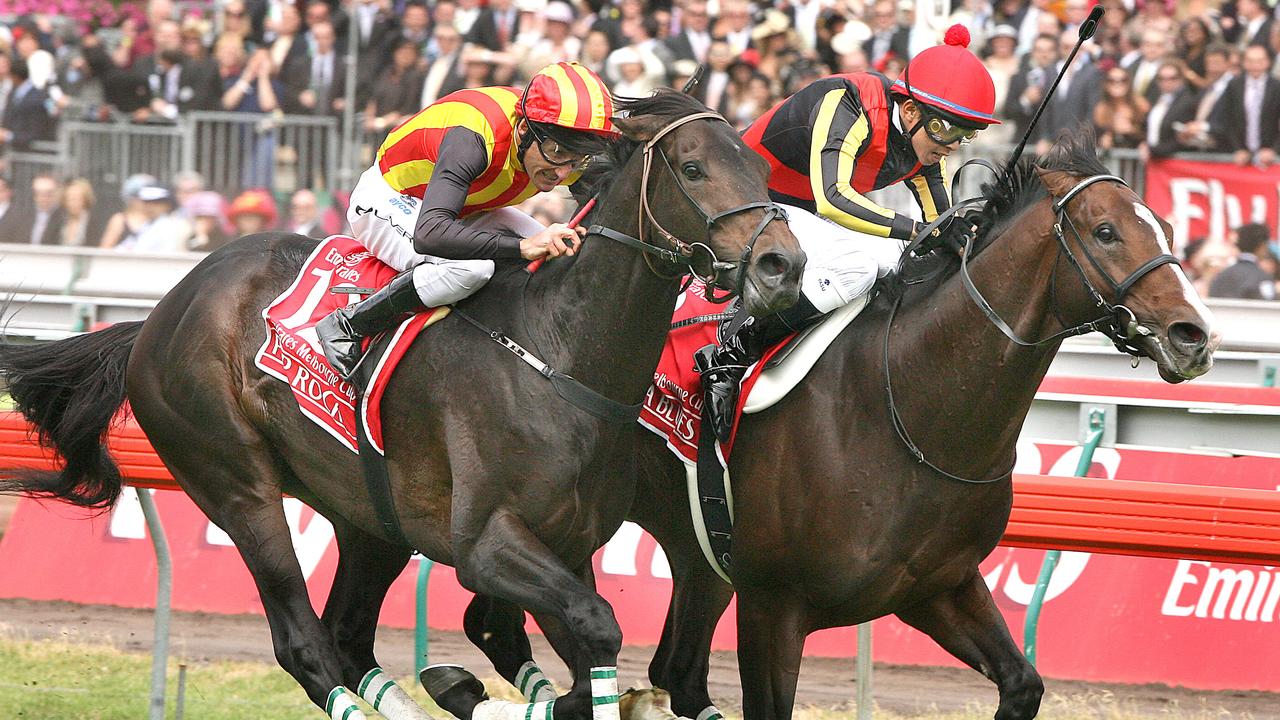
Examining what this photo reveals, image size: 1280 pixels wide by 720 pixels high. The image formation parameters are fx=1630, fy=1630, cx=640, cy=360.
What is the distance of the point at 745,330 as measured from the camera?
479 cm

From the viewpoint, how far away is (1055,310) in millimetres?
4086

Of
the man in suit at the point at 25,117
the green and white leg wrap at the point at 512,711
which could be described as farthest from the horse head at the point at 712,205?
the man in suit at the point at 25,117

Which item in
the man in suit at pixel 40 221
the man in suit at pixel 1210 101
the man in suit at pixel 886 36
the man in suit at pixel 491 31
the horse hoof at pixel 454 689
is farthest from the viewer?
the man in suit at pixel 40 221

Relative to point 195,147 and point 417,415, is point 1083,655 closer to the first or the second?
point 417,415

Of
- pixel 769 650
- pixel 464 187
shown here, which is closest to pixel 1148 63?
pixel 769 650

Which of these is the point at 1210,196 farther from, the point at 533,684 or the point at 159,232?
the point at 159,232

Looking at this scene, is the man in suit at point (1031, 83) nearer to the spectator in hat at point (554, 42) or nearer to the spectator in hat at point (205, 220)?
the spectator in hat at point (554, 42)

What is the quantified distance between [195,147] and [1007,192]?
8.01m

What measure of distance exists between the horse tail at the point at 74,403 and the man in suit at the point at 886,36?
235 inches

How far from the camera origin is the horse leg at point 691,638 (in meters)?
5.09

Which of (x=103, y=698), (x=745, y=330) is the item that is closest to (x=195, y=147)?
(x=103, y=698)

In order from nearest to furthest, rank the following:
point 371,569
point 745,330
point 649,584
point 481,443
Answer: point 481,443, point 745,330, point 371,569, point 649,584

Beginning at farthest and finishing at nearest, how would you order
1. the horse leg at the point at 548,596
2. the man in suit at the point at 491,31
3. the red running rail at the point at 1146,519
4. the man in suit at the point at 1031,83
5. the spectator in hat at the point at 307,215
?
the man in suit at the point at 491,31, the spectator in hat at the point at 307,215, the man in suit at the point at 1031,83, the red running rail at the point at 1146,519, the horse leg at the point at 548,596

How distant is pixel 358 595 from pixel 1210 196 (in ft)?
19.6
